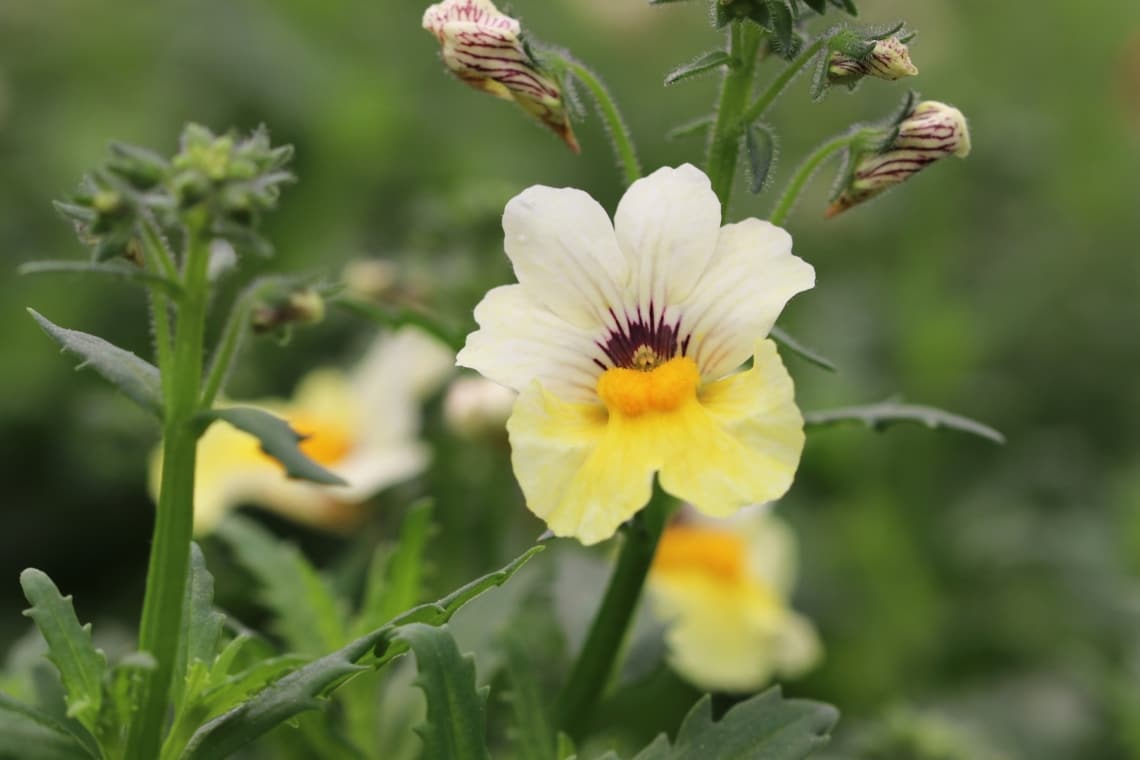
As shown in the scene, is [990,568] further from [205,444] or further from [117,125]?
[117,125]

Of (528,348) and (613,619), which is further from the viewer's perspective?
(613,619)

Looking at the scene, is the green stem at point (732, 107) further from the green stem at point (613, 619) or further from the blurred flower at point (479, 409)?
the blurred flower at point (479, 409)

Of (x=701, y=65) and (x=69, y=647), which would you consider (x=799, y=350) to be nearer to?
(x=701, y=65)

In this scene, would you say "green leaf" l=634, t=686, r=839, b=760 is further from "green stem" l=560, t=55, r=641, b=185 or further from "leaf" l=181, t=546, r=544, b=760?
"green stem" l=560, t=55, r=641, b=185

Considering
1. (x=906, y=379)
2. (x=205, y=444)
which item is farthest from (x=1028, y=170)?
→ (x=205, y=444)

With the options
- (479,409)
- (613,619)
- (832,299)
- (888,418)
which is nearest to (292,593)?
(613,619)

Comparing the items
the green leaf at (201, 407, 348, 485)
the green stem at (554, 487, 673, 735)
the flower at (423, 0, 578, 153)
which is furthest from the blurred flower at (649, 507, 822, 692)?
the green leaf at (201, 407, 348, 485)
